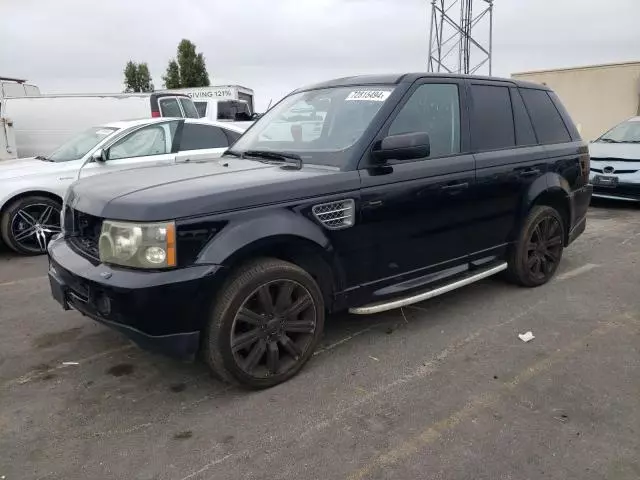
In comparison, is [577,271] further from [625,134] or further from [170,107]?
[170,107]

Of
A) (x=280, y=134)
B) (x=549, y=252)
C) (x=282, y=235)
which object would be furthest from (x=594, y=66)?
(x=282, y=235)

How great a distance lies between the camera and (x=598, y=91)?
16109 mm

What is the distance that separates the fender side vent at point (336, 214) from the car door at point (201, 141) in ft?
14.7

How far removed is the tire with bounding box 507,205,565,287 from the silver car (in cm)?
461

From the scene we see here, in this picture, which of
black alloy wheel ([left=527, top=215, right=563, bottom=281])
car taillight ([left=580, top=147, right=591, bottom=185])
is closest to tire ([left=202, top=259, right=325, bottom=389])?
black alloy wheel ([left=527, top=215, right=563, bottom=281])

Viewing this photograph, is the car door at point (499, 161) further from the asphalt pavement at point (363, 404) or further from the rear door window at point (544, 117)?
the asphalt pavement at point (363, 404)

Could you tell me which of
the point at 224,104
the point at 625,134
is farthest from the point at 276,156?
the point at 224,104

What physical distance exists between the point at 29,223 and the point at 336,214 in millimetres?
4886

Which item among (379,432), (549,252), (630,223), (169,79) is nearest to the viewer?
(379,432)

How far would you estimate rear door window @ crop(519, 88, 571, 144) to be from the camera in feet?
15.8

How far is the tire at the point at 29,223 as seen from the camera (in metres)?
6.43

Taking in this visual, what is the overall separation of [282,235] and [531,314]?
2.37 meters

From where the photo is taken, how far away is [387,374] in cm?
336

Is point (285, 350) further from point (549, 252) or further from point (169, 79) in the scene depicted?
point (169, 79)
